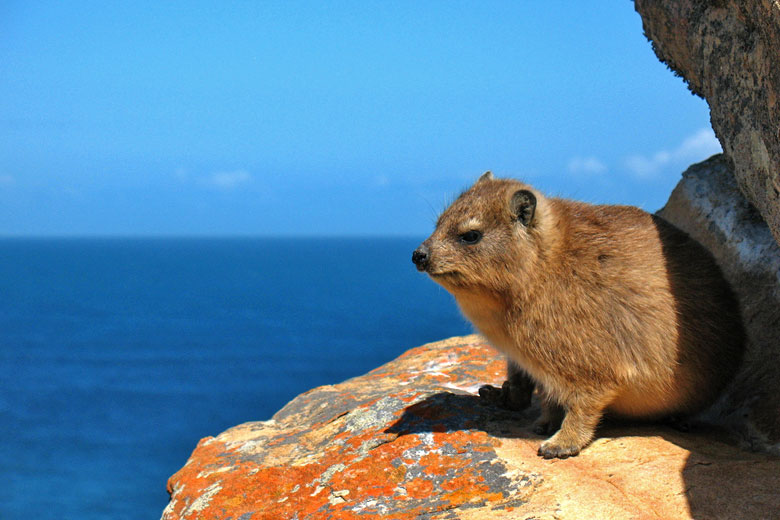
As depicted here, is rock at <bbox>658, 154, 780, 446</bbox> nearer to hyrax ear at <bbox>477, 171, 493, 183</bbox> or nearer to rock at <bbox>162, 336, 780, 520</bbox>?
rock at <bbox>162, 336, 780, 520</bbox>

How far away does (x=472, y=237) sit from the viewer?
549cm

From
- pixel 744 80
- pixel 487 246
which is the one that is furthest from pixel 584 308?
pixel 744 80

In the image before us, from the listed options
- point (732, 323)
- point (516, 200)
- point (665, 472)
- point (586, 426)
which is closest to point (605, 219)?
point (516, 200)

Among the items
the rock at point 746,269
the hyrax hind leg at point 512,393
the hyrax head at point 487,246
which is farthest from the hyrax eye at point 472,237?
the rock at point 746,269

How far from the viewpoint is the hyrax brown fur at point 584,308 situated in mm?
5336

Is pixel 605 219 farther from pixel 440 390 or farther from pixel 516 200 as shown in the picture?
pixel 440 390

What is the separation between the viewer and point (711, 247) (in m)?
7.44

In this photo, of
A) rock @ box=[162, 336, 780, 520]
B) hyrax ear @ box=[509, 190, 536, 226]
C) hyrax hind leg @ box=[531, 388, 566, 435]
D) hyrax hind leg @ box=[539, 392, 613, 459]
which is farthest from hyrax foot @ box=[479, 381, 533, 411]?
hyrax ear @ box=[509, 190, 536, 226]

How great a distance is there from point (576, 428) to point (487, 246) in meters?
1.63

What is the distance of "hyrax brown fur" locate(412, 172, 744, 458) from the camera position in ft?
17.5

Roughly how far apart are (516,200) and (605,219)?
98cm

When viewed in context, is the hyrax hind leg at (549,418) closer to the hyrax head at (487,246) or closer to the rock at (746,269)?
the hyrax head at (487,246)

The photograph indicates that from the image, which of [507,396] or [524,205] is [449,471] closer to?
[507,396]

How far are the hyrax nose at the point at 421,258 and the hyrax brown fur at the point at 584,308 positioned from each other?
0.5 inches
